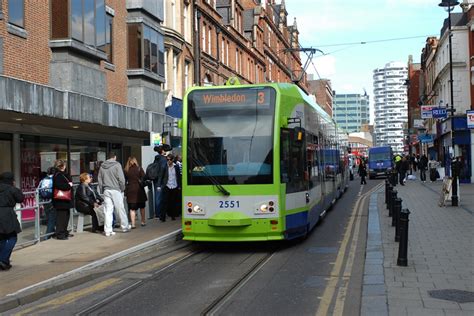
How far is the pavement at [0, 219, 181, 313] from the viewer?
7711 mm

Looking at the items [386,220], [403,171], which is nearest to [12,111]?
[386,220]

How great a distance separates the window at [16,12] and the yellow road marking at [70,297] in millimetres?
9196

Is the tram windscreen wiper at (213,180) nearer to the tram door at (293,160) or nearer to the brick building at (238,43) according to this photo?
the tram door at (293,160)

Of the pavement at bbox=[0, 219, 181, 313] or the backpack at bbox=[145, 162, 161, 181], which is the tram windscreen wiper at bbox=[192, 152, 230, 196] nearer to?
the pavement at bbox=[0, 219, 181, 313]

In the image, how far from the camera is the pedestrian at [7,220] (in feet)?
29.1

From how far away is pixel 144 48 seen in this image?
23.4 metres

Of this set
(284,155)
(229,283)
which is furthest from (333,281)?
(284,155)

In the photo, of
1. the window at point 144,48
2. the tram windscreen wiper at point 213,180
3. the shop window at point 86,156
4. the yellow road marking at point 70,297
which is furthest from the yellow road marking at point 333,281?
the window at point 144,48

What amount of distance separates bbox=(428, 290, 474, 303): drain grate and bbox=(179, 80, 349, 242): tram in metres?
3.98

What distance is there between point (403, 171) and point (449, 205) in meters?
15.7

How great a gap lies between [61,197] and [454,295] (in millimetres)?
8334

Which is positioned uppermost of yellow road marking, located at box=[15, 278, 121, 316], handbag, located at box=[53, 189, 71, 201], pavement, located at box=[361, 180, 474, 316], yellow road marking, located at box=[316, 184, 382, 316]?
handbag, located at box=[53, 189, 71, 201]

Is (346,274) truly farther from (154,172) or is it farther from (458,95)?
(458,95)

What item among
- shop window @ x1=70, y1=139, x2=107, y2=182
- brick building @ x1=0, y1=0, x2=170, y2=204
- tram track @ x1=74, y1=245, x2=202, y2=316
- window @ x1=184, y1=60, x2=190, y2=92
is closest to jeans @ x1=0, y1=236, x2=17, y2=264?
tram track @ x1=74, y1=245, x2=202, y2=316
